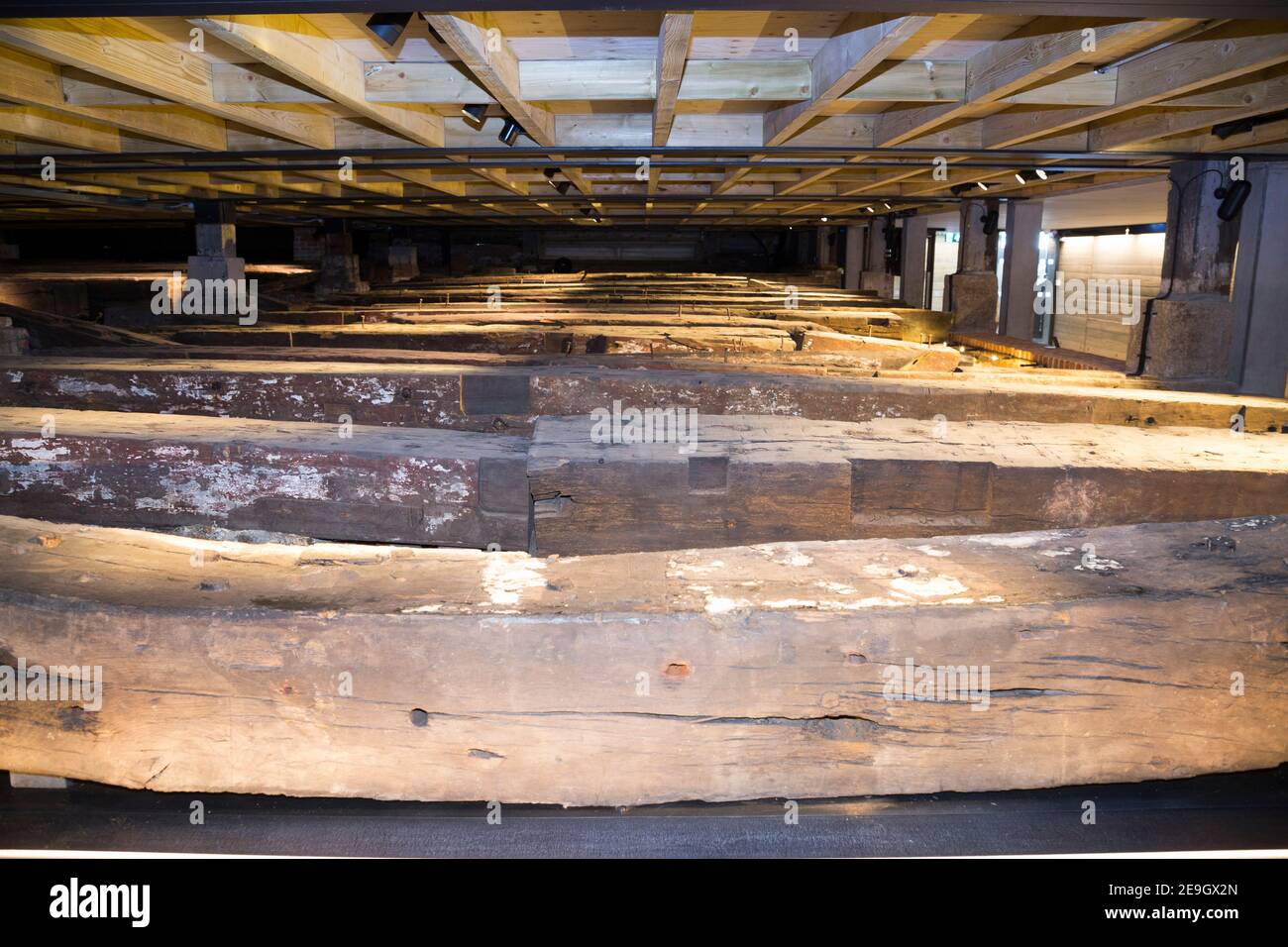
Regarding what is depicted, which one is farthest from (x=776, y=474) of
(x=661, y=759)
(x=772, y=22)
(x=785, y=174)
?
(x=785, y=174)

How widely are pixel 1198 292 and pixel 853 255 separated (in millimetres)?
13122

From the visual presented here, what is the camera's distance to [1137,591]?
2611mm

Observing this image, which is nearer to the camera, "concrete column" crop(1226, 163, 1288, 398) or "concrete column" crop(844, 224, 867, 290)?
"concrete column" crop(1226, 163, 1288, 398)

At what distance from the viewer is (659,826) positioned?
8.25ft

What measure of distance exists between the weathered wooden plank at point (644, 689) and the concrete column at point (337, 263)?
55.1 feet

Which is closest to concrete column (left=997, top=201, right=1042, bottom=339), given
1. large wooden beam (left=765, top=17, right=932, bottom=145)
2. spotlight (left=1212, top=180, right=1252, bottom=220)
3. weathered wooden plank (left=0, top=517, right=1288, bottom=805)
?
spotlight (left=1212, top=180, right=1252, bottom=220)

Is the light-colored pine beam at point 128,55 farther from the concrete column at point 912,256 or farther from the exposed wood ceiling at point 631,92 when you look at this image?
the concrete column at point 912,256

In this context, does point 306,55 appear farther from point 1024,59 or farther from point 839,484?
point 1024,59

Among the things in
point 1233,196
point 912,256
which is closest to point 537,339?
point 1233,196

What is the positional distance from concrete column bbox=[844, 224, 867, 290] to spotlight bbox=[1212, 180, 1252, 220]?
12.6 meters

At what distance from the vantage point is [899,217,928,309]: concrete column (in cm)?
1680

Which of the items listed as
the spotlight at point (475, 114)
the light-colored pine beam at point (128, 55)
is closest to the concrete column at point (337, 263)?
the light-colored pine beam at point (128, 55)

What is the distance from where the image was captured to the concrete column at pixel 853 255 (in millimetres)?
20281

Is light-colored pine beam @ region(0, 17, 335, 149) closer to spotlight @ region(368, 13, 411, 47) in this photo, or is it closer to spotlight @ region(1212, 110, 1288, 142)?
spotlight @ region(368, 13, 411, 47)
